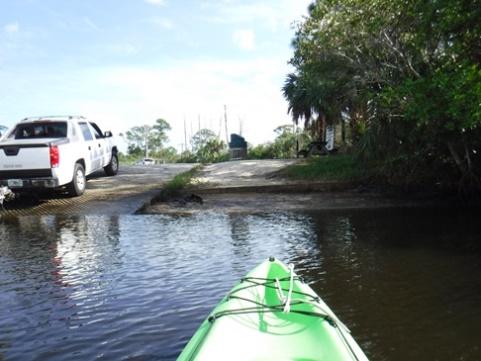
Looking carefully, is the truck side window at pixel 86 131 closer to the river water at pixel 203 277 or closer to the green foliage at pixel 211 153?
the river water at pixel 203 277

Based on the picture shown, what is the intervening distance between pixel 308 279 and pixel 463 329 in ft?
6.98

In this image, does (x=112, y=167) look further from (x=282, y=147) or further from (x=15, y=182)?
(x=282, y=147)

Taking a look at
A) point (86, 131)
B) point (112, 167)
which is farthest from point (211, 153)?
point (86, 131)

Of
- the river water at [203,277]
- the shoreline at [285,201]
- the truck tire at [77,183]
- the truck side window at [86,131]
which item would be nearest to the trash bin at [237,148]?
the shoreline at [285,201]

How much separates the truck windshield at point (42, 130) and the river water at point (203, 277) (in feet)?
8.34

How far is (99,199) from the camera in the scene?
41.6 feet

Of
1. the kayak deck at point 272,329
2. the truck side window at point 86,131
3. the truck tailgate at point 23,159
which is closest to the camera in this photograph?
the kayak deck at point 272,329

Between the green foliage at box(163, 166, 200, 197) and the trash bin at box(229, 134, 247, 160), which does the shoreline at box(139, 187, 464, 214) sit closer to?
the green foliage at box(163, 166, 200, 197)

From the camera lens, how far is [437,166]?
14.1 m

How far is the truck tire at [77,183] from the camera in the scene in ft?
40.2

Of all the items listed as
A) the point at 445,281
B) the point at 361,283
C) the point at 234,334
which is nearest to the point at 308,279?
the point at 361,283

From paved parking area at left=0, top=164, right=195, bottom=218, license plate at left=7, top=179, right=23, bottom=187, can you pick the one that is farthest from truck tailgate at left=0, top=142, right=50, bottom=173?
paved parking area at left=0, top=164, right=195, bottom=218

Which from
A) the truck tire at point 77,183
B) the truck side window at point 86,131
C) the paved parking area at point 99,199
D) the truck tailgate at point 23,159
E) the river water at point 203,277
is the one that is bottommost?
the river water at point 203,277

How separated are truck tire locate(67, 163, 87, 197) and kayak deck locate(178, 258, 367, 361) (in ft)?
29.3
